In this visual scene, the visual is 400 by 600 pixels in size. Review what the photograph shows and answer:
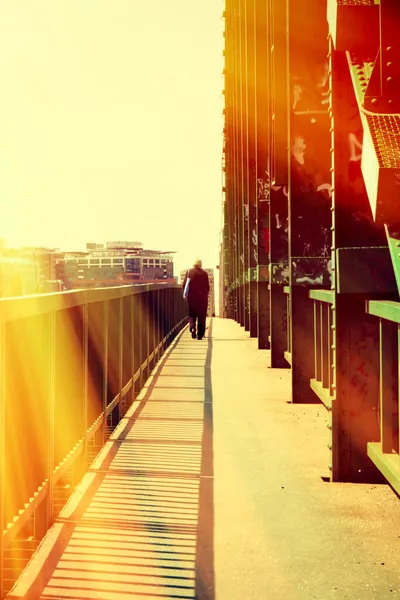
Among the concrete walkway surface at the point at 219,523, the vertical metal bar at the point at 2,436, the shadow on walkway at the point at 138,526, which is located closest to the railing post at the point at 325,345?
the concrete walkway surface at the point at 219,523

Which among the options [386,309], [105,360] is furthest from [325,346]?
[386,309]

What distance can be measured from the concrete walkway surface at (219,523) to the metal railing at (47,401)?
166mm

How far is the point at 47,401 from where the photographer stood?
4.15 m

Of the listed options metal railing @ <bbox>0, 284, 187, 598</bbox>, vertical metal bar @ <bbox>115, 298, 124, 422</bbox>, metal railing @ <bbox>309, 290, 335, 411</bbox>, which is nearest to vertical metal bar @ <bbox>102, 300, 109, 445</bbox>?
metal railing @ <bbox>0, 284, 187, 598</bbox>

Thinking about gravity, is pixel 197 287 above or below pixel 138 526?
above

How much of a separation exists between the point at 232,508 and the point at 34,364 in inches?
59.7

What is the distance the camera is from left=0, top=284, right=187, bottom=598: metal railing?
3.37 metres

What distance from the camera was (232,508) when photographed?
4469mm

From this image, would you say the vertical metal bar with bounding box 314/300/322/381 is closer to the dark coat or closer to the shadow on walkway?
the shadow on walkway

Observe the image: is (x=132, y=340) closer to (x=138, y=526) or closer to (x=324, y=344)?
(x=324, y=344)

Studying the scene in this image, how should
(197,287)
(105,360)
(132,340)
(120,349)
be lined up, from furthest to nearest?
1. (197,287)
2. (132,340)
3. (120,349)
4. (105,360)

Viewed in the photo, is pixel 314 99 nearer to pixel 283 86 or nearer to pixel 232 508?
pixel 283 86

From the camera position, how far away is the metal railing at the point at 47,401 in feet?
11.1

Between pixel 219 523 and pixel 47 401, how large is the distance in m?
1.17
